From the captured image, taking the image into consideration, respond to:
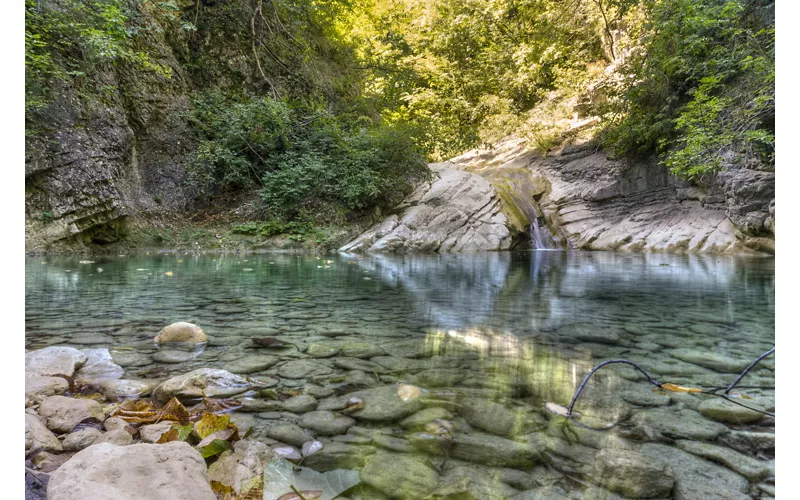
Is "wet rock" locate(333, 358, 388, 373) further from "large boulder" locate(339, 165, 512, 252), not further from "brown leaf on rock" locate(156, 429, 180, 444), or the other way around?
"large boulder" locate(339, 165, 512, 252)

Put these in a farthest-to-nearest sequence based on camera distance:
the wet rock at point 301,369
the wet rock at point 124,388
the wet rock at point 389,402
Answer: the wet rock at point 301,369, the wet rock at point 124,388, the wet rock at point 389,402

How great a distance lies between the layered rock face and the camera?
9.34 m

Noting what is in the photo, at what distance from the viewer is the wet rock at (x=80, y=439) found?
1230mm

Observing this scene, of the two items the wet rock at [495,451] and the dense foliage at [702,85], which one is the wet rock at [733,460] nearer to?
the wet rock at [495,451]

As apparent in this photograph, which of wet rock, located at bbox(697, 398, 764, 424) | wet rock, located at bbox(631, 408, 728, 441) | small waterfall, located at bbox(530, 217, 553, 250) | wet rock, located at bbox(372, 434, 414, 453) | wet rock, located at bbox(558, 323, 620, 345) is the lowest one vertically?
wet rock, located at bbox(631, 408, 728, 441)

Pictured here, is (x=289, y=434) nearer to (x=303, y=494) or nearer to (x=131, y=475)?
(x=303, y=494)

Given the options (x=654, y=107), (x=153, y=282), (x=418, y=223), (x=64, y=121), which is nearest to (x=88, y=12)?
(x=64, y=121)

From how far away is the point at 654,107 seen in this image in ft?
37.8

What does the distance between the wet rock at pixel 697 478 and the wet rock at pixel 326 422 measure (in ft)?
3.06

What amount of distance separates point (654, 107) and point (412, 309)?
11.2 meters

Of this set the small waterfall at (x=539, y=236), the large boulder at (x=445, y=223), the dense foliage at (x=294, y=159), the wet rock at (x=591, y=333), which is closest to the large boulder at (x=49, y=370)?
the wet rock at (x=591, y=333)

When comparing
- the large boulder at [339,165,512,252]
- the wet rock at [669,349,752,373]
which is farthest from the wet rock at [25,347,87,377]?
the large boulder at [339,165,512,252]

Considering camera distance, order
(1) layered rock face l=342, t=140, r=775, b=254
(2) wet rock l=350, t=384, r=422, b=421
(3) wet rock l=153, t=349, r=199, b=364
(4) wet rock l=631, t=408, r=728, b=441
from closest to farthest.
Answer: (4) wet rock l=631, t=408, r=728, b=441 → (2) wet rock l=350, t=384, r=422, b=421 → (3) wet rock l=153, t=349, r=199, b=364 → (1) layered rock face l=342, t=140, r=775, b=254

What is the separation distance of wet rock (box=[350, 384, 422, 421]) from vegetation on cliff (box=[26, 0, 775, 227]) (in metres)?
5.13
